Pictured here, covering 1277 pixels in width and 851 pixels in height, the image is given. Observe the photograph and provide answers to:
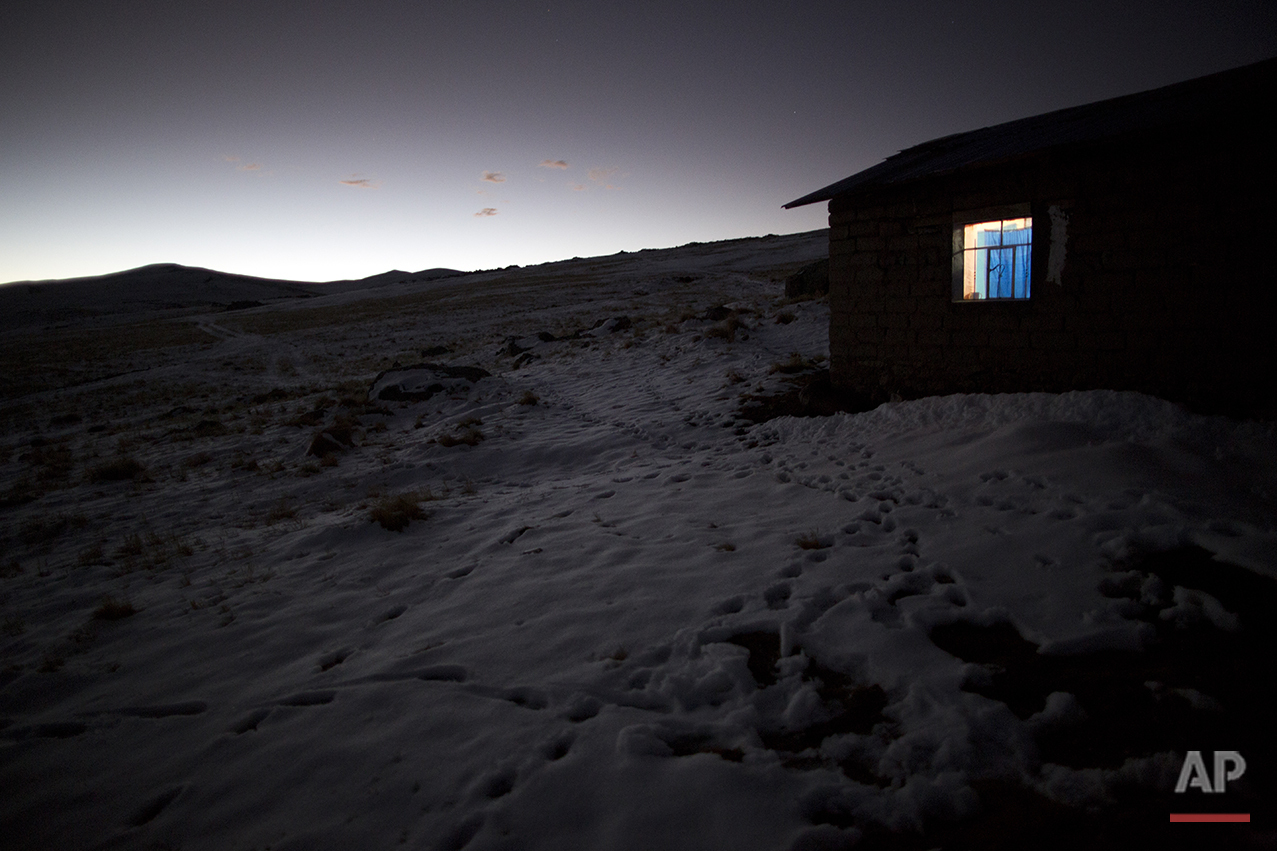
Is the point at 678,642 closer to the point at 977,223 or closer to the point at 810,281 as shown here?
the point at 977,223

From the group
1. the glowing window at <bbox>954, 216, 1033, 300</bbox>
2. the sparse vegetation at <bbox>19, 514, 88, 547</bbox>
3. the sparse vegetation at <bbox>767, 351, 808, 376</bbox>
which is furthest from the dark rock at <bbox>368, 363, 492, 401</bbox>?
the glowing window at <bbox>954, 216, 1033, 300</bbox>

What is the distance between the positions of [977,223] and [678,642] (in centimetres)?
701

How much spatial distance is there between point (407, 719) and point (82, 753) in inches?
81.6

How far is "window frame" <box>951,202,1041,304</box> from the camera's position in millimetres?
7066

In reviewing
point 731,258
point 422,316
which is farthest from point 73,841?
point 731,258

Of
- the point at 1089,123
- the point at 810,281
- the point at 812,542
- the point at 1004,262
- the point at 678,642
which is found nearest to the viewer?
the point at 678,642

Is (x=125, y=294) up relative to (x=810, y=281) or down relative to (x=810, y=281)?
up

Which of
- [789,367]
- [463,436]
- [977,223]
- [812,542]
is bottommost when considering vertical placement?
[812,542]

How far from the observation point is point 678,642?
3.88m

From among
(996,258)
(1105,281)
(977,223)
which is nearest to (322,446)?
(977,223)

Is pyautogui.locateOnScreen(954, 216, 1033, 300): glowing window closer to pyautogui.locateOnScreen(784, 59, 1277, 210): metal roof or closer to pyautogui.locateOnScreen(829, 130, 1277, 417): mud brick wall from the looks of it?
pyautogui.locateOnScreen(829, 130, 1277, 417): mud brick wall

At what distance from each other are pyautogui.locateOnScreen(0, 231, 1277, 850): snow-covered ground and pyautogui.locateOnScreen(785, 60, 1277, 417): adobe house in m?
0.59

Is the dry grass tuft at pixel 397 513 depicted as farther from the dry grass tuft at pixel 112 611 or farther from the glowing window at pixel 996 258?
the glowing window at pixel 996 258

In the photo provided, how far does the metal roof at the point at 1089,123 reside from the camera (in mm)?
5586
